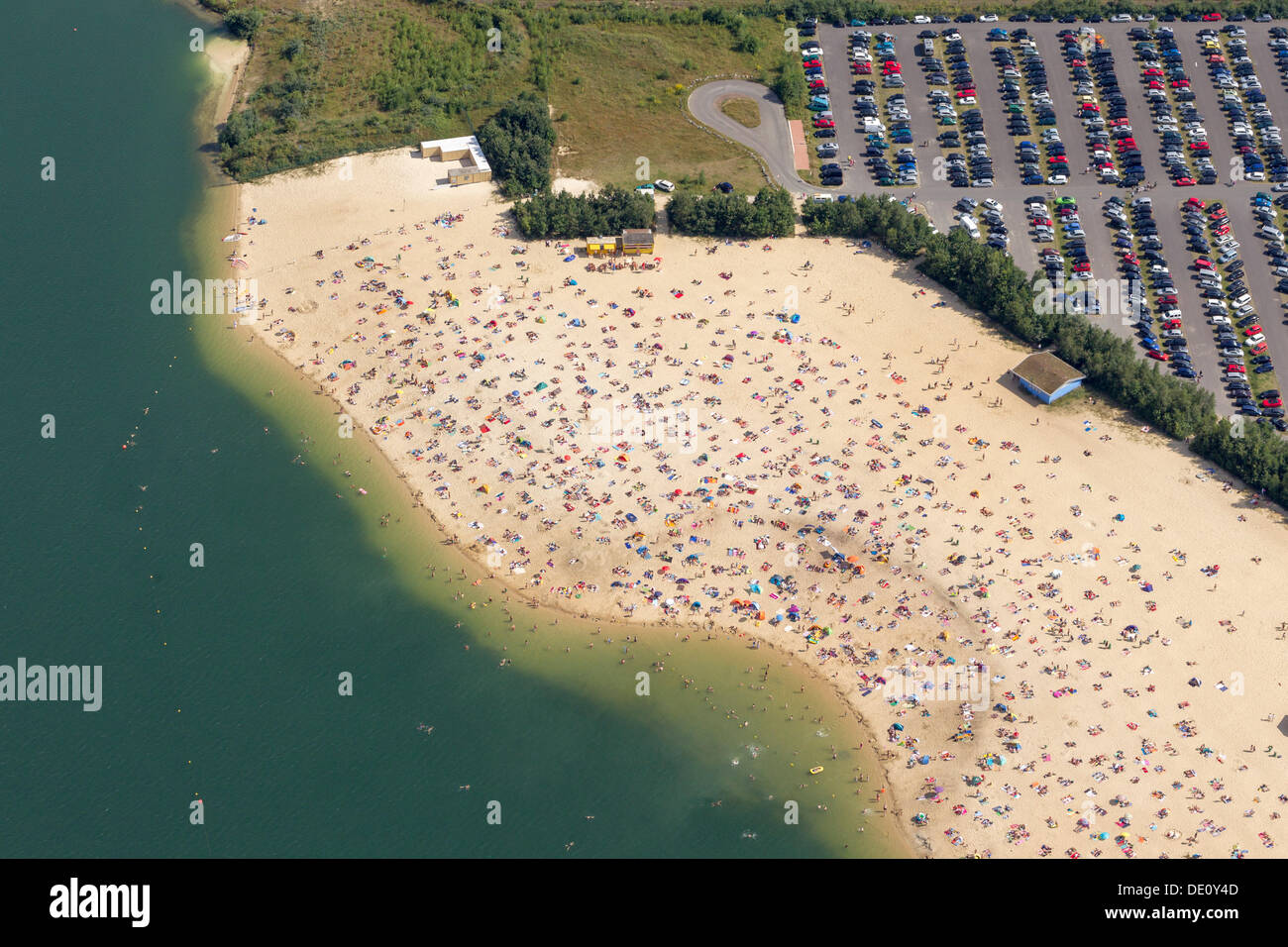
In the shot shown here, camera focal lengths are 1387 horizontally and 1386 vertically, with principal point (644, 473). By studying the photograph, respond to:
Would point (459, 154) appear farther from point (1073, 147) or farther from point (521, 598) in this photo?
point (1073, 147)

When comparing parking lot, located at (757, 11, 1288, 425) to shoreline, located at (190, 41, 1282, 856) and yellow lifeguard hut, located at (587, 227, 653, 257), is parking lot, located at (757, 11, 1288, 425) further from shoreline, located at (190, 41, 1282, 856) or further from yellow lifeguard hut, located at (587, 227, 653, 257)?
yellow lifeguard hut, located at (587, 227, 653, 257)

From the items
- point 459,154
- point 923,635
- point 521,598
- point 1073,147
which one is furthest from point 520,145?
point 923,635

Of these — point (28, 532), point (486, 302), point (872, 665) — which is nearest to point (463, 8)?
point (486, 302)

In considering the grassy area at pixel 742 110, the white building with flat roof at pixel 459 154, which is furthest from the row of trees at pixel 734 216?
the white building with flat roof at pixel 459 154

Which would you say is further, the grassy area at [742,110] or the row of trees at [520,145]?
the grassy area at [742,110]

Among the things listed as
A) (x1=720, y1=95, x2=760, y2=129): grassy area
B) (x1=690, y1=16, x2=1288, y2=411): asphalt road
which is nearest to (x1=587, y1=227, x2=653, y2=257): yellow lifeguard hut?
(x1=690, y1=16, x2=1288, y2=411): asphalt road

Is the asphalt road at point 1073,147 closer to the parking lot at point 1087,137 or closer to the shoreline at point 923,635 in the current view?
the parking lot at point 1087,137
